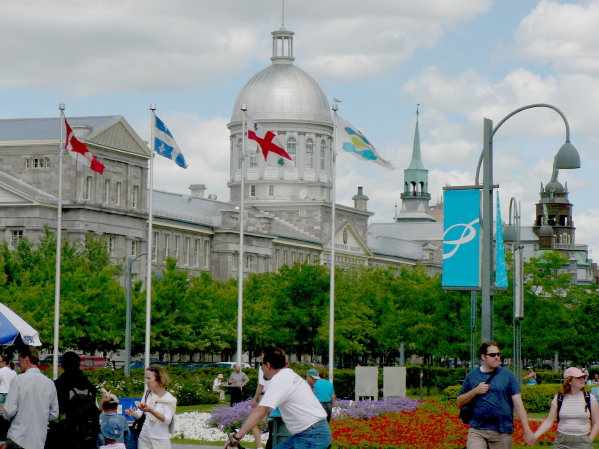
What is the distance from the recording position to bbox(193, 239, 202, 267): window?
353 feet

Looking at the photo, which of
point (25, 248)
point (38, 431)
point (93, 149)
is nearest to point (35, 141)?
point (93, 149)

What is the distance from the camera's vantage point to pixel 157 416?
16.1 metres

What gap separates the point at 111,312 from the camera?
6594cm

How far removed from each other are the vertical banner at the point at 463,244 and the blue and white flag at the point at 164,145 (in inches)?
848

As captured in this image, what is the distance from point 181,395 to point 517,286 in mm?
11329

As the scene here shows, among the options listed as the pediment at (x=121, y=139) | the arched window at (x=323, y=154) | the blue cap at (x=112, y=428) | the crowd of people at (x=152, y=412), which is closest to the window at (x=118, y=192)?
the pediment at (x=121, y=139)

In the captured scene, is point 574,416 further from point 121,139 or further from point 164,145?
point 121,139

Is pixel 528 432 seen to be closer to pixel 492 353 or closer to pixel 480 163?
pixel 492 353

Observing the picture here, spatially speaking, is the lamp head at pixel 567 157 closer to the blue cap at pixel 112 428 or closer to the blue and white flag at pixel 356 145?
the blue cap at pixel 112 428

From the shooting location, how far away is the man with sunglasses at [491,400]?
16.0 metres

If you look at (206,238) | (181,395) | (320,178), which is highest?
(320,178)

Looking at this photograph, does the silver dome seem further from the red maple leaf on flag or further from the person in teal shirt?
the person in teal shirt

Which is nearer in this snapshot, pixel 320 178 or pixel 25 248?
pixel 25 248

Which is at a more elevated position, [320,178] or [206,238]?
[320,178]
